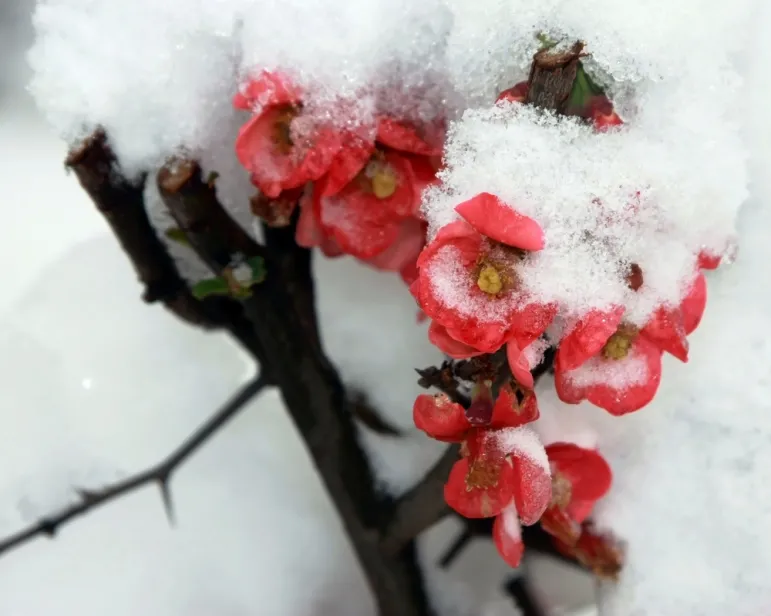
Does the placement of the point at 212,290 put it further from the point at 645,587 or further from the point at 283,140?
the point at 645,587

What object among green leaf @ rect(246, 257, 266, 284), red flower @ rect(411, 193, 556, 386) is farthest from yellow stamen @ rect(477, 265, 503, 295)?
green leaf @ rect(246, 257, 266, 284)

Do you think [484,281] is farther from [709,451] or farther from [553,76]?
[709,451]

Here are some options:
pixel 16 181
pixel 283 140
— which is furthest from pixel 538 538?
pixel 16 181

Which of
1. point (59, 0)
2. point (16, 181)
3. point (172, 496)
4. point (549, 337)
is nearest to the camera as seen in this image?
point (549, 337)

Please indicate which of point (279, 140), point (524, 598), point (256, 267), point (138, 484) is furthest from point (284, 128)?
point (524, 598)

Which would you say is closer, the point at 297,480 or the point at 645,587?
the point at 645,587
